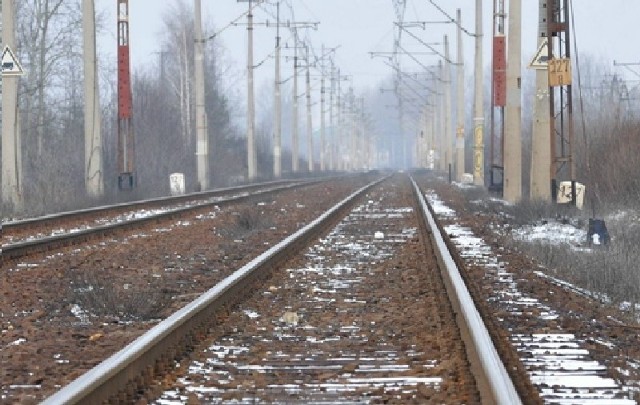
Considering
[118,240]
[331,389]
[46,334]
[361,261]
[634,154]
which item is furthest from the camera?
[634,154]

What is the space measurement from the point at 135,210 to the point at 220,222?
497 centimetres

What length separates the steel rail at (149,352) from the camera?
20.7 ft

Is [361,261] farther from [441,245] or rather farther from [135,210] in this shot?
[135,210]

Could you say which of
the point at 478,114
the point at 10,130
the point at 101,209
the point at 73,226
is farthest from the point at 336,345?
the point at 478,114

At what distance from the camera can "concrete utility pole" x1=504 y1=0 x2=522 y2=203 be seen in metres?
31.7

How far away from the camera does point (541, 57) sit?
26312 millimetres

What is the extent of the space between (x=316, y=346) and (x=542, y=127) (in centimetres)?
1984

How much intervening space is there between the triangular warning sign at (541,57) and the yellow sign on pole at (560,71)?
165cm

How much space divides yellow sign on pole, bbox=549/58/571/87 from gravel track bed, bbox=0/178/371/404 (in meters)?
6.18

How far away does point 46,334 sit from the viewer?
930 cm

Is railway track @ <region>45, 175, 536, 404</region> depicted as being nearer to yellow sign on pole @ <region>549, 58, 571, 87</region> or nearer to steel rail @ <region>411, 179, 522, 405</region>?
steel rail @ <region>411, 179, 522, 405</region>

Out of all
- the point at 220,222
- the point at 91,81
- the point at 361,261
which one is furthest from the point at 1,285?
the point at 91,81

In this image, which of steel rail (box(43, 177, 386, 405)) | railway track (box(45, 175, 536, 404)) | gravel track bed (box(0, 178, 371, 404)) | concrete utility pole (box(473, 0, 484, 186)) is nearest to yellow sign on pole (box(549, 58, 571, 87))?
gravel track bed (box(0, 178, 371, 404))

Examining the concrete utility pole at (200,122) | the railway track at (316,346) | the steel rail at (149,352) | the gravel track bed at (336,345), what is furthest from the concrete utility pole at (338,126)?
the steel rail at (149,352)
